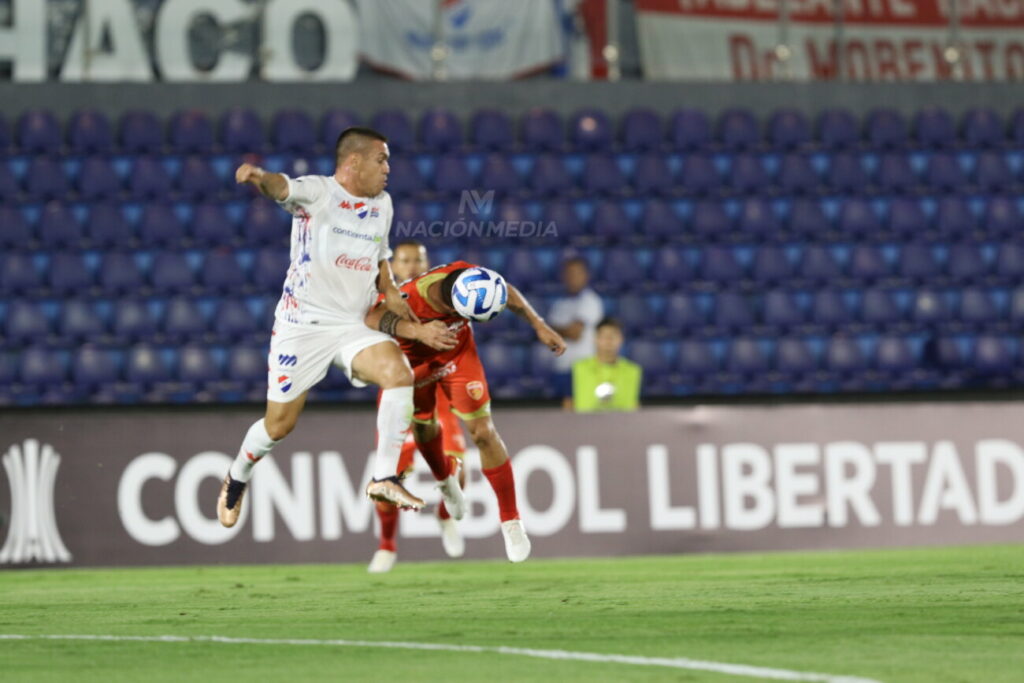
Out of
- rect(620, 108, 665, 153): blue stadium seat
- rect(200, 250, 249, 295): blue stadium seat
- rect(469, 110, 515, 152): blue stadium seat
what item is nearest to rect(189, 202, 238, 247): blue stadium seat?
rect(200, 250, 249, 295): blue stadium seat

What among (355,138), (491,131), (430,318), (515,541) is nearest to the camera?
(355,138)

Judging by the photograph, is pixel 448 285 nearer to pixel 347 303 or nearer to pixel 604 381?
pixel 347 303

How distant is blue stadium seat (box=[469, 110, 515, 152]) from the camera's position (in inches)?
635

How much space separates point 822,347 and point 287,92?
574 cm

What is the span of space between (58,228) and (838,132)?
25.1 ft

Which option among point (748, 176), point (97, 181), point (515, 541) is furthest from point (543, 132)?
point (515, 541)

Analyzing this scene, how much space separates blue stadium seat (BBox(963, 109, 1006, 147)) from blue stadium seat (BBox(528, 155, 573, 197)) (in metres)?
4.22

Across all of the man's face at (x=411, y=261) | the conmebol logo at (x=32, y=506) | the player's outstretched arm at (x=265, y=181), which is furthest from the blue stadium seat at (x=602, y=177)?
the player's outstretched arm at (x=265, y=181)

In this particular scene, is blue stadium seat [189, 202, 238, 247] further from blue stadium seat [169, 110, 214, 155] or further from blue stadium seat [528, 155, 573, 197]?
blue stadium seat [528, 155, 573, 197]

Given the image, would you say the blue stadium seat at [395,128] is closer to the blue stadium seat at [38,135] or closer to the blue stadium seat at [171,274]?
the blue stadium seat at [171,274]

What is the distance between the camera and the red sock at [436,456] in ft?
29.6

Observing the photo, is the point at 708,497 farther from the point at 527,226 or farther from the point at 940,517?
the point at 527,226

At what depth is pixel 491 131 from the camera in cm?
1614

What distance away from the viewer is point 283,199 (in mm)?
7672
